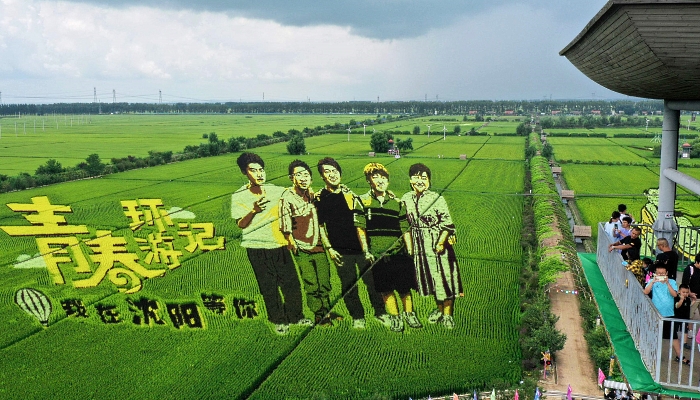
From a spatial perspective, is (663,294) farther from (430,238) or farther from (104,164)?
(104,164)

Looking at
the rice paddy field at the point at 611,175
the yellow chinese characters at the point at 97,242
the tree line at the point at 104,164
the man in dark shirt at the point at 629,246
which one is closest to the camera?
the man in dark shirt at the point at 629,246

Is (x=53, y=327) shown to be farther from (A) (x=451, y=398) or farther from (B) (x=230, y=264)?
(A) (x=451, y=398)

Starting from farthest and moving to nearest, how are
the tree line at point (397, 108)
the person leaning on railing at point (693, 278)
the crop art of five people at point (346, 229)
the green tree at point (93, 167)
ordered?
the tree line at point (397, 108), the green tree at point (93, 167), the crop art of five people at point (346, 229), the person leaning on railing at point (693, 278)

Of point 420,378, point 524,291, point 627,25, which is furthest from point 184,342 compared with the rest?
point 627,25

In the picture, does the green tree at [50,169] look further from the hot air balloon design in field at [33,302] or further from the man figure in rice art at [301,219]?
the man figure in rice art at [301,219]

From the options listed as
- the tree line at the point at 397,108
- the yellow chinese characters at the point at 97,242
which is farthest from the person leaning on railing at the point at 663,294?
the tree line at the point at 397,108

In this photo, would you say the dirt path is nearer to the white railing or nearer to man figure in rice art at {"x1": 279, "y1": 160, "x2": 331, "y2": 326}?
man figure in rice art at {"x1": 279, "y1": 160, "x2": 331, "y2": 326}
